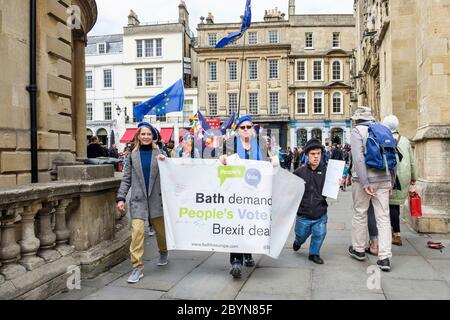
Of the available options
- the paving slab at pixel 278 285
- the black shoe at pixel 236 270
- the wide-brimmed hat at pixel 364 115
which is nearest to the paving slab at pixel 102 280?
the black shoe at pixel 236 270

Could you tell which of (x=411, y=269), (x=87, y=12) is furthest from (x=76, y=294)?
(x=87, y=12)

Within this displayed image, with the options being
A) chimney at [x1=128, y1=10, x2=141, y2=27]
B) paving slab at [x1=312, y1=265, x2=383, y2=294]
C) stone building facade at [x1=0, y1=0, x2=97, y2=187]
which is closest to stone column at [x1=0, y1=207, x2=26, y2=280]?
stone building facade at [x1=0, y1=0, x2=97, y2=187]

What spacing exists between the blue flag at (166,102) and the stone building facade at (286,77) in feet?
110

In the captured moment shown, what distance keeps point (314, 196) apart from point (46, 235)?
3.24 m

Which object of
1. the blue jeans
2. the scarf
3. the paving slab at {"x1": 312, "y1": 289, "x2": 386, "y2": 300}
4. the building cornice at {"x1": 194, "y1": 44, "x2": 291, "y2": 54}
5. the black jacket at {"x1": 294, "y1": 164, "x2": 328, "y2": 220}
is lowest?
the paving slab at {"x1": 312, "y1": 289, "x2": 386, "y2": 300}

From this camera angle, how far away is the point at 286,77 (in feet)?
149

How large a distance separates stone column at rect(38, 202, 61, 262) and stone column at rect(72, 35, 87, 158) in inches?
291

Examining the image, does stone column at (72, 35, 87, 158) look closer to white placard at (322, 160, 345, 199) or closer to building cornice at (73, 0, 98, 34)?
building cornice at (73, 0, 98, 34)

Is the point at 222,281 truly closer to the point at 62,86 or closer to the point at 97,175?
the point at 97,175

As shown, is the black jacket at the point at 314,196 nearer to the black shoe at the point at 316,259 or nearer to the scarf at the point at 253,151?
the black shoe at the point at 316,259

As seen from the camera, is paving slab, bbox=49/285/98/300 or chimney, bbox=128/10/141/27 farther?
chimney, bbox=128/10/141/27

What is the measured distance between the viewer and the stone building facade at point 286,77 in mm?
45469

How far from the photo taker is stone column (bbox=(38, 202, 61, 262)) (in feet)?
14.3

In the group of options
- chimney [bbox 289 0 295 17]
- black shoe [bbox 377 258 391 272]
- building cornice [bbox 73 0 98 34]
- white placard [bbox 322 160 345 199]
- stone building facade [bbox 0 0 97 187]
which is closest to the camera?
black shoe [bbox 377 258 391 272]
